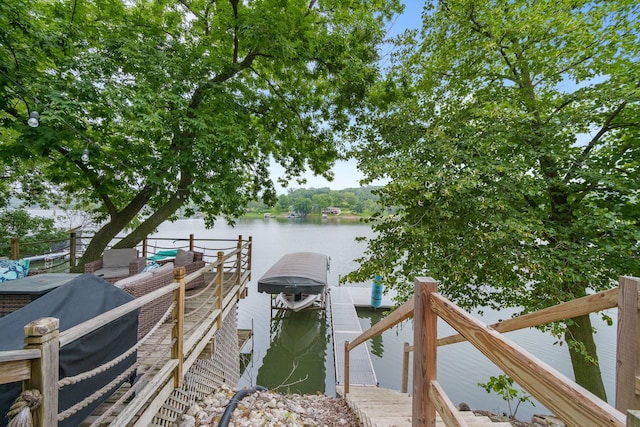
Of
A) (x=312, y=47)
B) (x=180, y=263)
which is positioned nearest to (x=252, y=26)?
(x=312, y=47)

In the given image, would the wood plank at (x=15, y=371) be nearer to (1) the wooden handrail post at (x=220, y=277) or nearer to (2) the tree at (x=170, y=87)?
(1) the wooden handrail post at (x=220, y=277)

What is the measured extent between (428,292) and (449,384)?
8.22 m

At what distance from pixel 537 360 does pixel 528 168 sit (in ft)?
15.9

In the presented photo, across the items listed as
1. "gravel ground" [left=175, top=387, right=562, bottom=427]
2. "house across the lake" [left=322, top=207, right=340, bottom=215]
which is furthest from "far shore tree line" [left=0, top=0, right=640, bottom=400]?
"house across the lake" [left=322, top=207, right=340, bottom=215]

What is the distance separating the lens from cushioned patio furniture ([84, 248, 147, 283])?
240 inches

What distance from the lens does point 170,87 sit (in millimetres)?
5367

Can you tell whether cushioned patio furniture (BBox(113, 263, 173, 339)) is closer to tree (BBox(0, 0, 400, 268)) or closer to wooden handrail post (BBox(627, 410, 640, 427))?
tree (BBox(0, 0, 400, 268))

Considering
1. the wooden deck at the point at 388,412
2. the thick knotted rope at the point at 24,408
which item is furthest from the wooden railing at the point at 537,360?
the thick knotted rope at the point at 24,408

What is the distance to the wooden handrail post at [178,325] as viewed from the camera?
2791 millimetres

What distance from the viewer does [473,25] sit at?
529 centimetres

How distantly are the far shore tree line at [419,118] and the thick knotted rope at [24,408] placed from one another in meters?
4.06

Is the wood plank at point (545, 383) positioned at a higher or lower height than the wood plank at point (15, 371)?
higher

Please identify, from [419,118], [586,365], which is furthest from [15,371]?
[586,365]

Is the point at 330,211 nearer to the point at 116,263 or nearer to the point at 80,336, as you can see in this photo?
the point at 116,263
